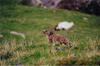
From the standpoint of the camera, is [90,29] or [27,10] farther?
[27,10]

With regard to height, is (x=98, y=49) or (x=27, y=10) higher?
(x=98, y=49)

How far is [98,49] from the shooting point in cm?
1555

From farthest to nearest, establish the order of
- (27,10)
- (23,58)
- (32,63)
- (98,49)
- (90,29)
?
(27,10)
(90,29)
(98,49)
(23,58)
(32,63)

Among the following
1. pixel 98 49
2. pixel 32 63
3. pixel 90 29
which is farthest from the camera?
pixel 90 29

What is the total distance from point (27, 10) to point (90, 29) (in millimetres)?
8971

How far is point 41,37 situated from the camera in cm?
2850

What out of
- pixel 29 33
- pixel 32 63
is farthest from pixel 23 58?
pixel 29 33

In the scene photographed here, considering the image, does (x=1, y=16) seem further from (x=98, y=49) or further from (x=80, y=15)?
(x=98, y=49)

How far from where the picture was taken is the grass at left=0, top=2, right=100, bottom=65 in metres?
13.7

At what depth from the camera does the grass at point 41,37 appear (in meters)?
13.7

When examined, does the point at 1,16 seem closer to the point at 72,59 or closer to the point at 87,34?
the point at 87,34

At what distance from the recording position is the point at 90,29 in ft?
115

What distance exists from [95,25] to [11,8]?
975cm

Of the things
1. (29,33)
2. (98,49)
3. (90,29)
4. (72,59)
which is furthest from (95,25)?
(72,59)
